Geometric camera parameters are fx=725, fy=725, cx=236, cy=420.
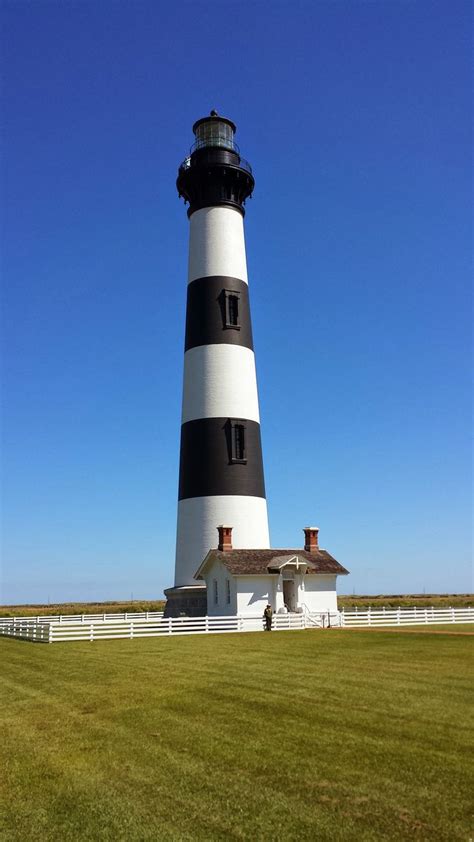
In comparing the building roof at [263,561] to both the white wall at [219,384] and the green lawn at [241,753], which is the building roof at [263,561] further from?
the green lawn at [241,753]

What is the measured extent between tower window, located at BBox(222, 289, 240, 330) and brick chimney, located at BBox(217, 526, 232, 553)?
9.77 metres

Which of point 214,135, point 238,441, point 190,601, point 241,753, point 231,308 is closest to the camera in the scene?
point 241,753

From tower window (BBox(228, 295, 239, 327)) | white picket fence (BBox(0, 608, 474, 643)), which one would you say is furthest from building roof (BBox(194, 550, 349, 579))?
tower window (BBox(228, 295, 239, 327))

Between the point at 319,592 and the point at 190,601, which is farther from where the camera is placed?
the point at 190,601

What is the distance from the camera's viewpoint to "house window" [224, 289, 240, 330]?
116 feet

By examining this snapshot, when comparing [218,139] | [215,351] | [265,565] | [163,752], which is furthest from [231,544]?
[163,752]

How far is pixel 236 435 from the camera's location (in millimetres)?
34125

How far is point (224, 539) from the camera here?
1278 inches

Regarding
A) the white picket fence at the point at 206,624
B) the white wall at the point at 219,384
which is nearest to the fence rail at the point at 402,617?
the white picket fence at the point at 206,624

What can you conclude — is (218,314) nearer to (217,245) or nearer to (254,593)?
(217,245)

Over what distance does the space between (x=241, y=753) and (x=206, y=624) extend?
21.5 metres

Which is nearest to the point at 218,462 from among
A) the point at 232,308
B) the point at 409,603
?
the point at 232,308

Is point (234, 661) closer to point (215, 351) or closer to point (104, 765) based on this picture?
point (104, 765)

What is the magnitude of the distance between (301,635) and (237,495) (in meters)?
8.49
